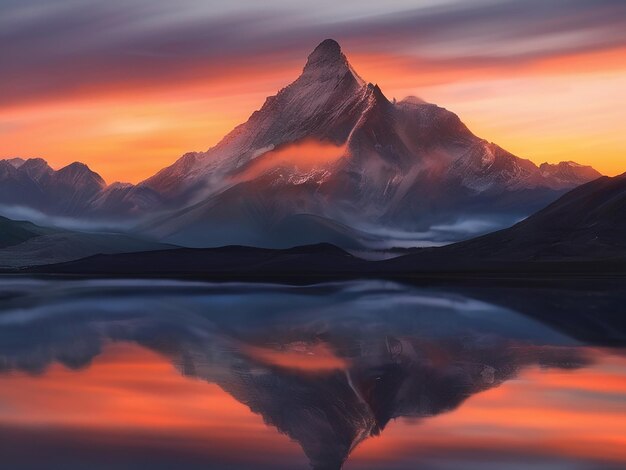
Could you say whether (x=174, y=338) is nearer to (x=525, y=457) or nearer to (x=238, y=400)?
(x=238, y=400)

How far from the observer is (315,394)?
30.2 m

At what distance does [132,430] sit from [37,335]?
92.7 feet

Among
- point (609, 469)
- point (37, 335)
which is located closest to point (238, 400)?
point (609, 469)

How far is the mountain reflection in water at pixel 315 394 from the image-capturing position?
2238cm

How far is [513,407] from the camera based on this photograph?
27.9 m

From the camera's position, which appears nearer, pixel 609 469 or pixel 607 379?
pixel 609 469

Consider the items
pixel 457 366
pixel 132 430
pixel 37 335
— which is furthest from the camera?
pixel 37 335

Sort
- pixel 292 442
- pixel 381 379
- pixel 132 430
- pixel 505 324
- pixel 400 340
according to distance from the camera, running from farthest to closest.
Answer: pixel 505 324 → pixel 400 340 → pixel 381 379 → pixel 132 430 → pixel 292 442

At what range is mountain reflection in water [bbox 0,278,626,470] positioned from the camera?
73.4 ft

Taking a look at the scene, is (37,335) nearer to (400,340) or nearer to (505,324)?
(400,340)

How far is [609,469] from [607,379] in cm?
1365

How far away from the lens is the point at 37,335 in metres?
51.7

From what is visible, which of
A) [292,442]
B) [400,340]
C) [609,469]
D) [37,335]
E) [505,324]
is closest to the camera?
[609,469]

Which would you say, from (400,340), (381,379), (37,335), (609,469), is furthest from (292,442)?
(37,335)
